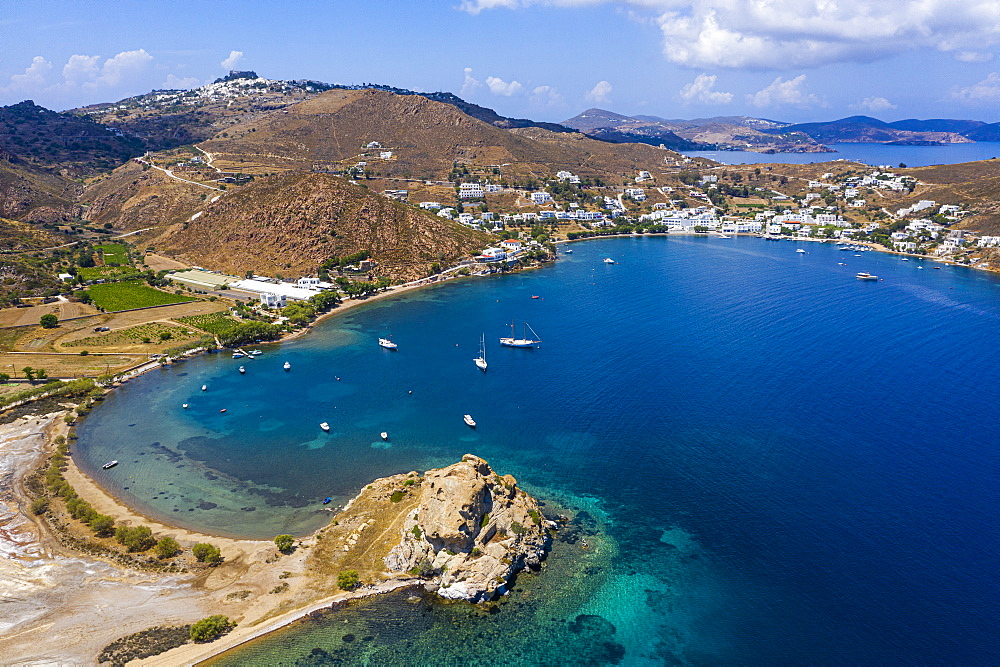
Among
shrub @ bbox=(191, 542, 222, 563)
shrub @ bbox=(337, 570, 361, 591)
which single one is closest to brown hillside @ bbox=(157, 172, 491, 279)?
shrub @ bbox=(191, 542, 222, 563)

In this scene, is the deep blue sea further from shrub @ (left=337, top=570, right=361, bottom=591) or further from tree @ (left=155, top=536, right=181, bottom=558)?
tree @ (left=155, top=536, right=181, bottom=558)

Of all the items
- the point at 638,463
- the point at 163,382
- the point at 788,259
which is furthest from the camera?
the point at 788,259

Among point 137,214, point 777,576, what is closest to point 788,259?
point 777,576

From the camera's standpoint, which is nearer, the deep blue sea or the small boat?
the deep blue sea

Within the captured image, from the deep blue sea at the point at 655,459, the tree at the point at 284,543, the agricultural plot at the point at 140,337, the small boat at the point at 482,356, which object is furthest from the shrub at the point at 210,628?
the agricultural plot at the point at 140,337

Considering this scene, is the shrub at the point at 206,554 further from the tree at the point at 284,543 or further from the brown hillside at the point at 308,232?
the brown hillside at the point at 308,232

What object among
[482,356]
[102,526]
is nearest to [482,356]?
[482,356]

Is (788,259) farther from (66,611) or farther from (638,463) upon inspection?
(66,611)
